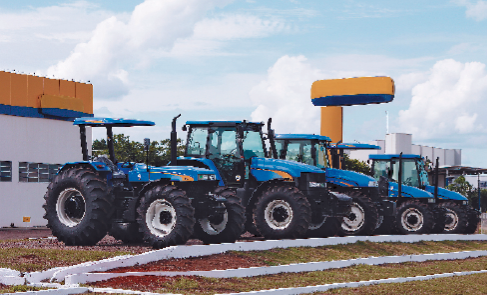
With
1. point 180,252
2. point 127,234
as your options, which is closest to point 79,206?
point 127,234

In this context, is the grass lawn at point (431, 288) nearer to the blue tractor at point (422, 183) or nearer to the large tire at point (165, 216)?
the large tire at point (165, 216)

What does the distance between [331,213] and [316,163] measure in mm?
3467

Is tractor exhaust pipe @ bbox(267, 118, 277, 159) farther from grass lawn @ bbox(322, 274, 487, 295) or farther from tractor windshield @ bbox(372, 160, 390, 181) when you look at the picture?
tractor windshield @ bbox(372, 160, 390, 181)

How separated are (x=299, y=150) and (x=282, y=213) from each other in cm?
471

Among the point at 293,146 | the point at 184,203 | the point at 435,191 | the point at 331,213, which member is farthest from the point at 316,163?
the point at 184,203

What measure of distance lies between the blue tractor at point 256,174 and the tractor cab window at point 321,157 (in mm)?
3126

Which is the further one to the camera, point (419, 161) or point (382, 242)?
point (419, 161)

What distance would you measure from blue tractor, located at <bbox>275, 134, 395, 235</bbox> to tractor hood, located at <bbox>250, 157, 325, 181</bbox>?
116 inches

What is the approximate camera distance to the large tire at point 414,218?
2678cm

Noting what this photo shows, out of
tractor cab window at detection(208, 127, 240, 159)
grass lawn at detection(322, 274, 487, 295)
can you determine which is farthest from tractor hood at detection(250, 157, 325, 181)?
grass lawn at detection(322, 274, 487, 295)

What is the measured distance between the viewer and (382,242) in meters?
21.9

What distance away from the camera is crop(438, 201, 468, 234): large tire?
2905 cm

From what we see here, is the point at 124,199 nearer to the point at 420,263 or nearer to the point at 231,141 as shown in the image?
the point at 231,141

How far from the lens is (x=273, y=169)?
2033 cm
